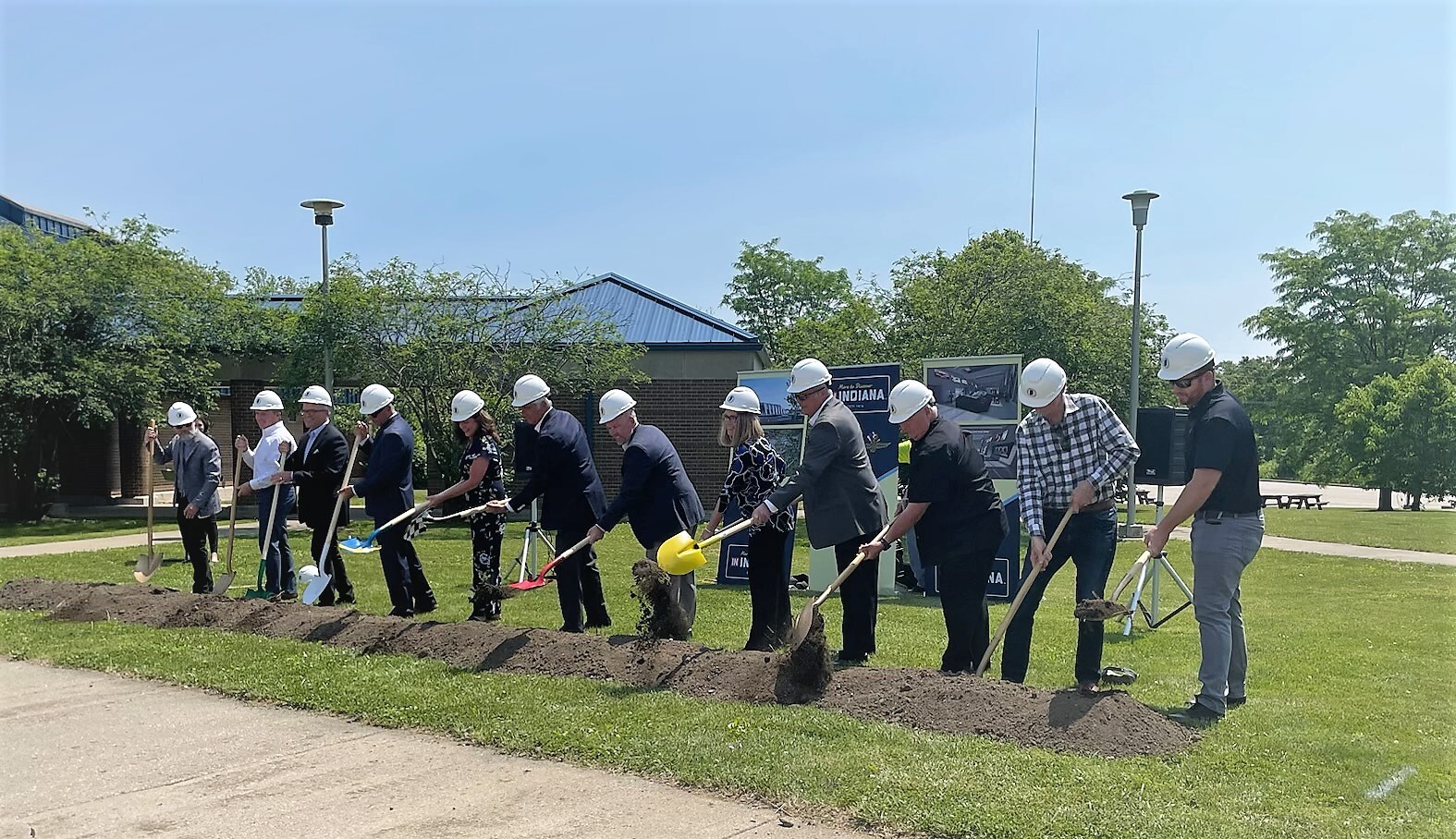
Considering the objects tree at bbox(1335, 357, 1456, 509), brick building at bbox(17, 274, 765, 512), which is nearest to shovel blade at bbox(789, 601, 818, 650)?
brick building at bbox(17, 274, 765, 512)

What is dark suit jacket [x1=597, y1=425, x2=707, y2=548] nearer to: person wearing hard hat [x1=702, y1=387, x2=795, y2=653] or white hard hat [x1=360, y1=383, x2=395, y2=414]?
person wearing hard hat [x1=702, y1=387, x2=795, y2=653]

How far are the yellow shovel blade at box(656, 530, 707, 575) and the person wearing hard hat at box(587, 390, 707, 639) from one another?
729mm

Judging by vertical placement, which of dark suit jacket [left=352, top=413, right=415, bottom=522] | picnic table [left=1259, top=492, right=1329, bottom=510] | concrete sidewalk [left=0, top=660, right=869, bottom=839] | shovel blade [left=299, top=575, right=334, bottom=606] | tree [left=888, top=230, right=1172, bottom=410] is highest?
tree [left=888, top=230, right=1172, bottom=410]

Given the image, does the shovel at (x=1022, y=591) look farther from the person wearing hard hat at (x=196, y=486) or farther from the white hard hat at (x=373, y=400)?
the person wearing hard hat at (x=196, y=486)

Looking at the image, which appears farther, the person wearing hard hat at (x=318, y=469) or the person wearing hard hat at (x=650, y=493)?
the person wearing hard hat at (x=318, y=469)

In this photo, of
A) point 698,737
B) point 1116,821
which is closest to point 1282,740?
point 1116,821

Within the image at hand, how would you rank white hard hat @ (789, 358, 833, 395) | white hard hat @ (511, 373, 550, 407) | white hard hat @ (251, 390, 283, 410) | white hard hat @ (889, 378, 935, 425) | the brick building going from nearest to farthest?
1. white hard hat @ (889, 378, 935, 425)
2. white hard hat @ (789, 358, 833, 395)
3. white hard hat @ (511, 373, 550, 407)
4. white hard hat @ (251, 390, 283, 410)
5. the brick building

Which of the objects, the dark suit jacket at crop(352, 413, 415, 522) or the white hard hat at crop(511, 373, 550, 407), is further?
the dark suit jacket at crop(352, 413, 415, 522)

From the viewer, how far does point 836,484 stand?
659 centimetres

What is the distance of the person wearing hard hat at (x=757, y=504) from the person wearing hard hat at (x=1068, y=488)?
1536 millimetres

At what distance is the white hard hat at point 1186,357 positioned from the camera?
17.6ft

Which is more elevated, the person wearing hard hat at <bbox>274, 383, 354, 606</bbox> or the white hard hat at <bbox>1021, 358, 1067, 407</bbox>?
the white hard hat at <bbox>1021, 358, 1067, 407</bbox>

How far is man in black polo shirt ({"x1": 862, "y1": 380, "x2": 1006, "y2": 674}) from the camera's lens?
19.7 feet

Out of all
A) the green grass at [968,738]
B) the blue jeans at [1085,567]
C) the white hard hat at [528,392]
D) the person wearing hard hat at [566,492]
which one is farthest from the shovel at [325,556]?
the blue jeans at [1085,567]
